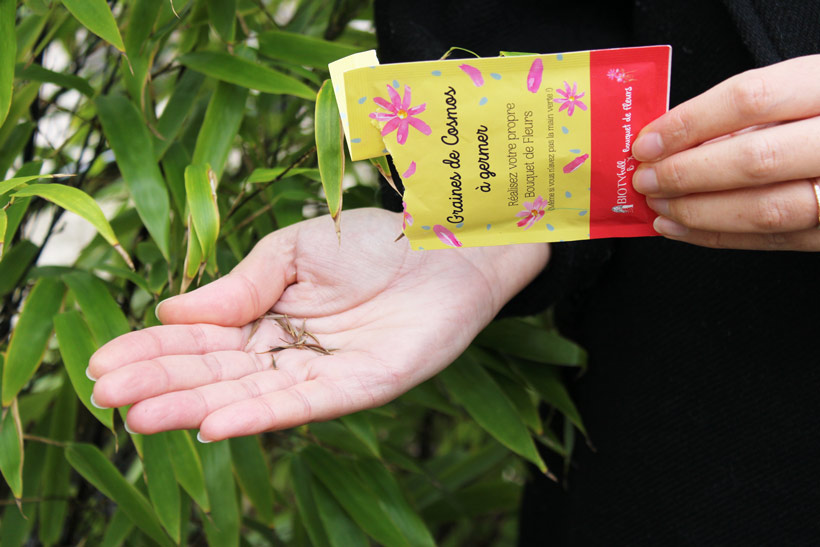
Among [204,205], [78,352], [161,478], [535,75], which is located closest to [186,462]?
[161,478]

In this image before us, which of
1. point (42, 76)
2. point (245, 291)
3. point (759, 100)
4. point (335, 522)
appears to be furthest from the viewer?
point (335, 522)

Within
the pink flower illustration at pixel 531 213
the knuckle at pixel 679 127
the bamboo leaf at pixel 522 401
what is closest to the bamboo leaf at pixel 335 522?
the bamboo leaf at pixel 522 401

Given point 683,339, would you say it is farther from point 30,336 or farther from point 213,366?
point 30,336

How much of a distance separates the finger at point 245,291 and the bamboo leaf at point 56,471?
34cm

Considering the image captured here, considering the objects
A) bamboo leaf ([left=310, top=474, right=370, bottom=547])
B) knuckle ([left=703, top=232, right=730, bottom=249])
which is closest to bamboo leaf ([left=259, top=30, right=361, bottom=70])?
knuckle ([left=703, top=232, right=730, bottom=249])

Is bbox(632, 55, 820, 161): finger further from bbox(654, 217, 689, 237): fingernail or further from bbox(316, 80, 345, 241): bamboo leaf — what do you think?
bbox(316, 80, 345, 241): bamboo leaf

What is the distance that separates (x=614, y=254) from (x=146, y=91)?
0.53m

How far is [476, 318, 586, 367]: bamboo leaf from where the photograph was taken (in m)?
0.71

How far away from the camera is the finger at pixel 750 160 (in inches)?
15.2

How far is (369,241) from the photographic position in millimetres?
577

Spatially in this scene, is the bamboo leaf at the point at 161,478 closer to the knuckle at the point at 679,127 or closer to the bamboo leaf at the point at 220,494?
the bamboo leaf at the point at 220,494

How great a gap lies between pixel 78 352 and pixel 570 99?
467mm

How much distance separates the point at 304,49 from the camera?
63 cm

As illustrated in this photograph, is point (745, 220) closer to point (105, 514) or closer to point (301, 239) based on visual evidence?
point (301, 239)
